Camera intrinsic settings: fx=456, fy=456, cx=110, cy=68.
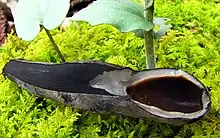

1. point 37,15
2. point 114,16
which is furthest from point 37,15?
point 114,16

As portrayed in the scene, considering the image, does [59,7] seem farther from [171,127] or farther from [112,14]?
[171,127]

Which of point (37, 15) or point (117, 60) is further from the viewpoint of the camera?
point (117, 60)

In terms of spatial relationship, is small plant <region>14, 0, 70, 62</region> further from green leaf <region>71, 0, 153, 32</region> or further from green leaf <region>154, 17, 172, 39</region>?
green leaf <region>154, 17, 172, 39</region>

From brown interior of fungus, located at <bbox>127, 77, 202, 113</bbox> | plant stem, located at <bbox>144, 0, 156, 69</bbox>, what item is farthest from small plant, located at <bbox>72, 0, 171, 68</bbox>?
brown interior of fungus, located at <bbox>127, 77, 202, 113</bbox>

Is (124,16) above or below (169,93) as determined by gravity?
above

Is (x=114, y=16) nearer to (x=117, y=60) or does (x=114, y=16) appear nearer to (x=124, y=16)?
(x=124, y=16)

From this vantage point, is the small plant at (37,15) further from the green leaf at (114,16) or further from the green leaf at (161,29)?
the green leaf at (161,29)
